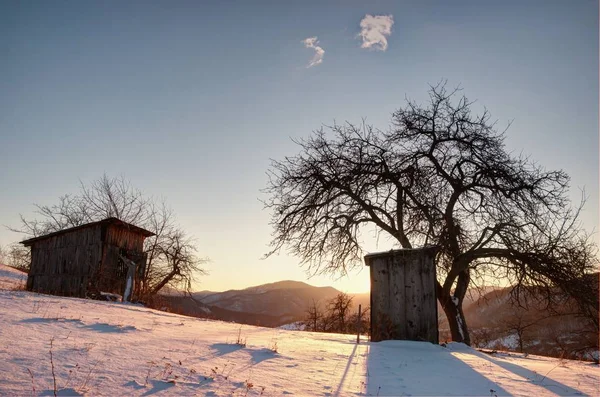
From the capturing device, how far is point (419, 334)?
9055 millimetres

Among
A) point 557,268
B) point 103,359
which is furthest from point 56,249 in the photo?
point 557,268

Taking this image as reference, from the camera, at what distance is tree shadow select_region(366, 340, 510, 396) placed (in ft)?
14.0

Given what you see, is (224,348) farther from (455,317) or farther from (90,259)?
(90,259)

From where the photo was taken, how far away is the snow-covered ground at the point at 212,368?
10.6 ft

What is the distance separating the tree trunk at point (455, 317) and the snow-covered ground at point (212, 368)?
5.97 m

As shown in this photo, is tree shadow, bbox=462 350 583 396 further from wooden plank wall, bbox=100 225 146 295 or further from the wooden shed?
wooden plank wall, bbox=100 225 146 295

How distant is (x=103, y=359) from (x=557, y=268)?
12.8 metres

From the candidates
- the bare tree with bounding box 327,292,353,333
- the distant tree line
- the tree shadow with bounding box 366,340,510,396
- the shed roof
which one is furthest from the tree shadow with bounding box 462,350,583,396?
the shed roof

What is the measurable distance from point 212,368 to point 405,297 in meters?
6.44

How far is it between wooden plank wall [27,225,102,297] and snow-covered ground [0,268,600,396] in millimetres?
13107

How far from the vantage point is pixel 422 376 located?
5023mm

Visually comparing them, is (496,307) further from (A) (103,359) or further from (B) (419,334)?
(A) (103,359)

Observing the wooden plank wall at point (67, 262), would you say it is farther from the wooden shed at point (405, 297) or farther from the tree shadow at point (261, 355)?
the tree shadow at point (261, 355)

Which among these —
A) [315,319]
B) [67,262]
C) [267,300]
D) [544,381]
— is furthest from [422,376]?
[267,300]
